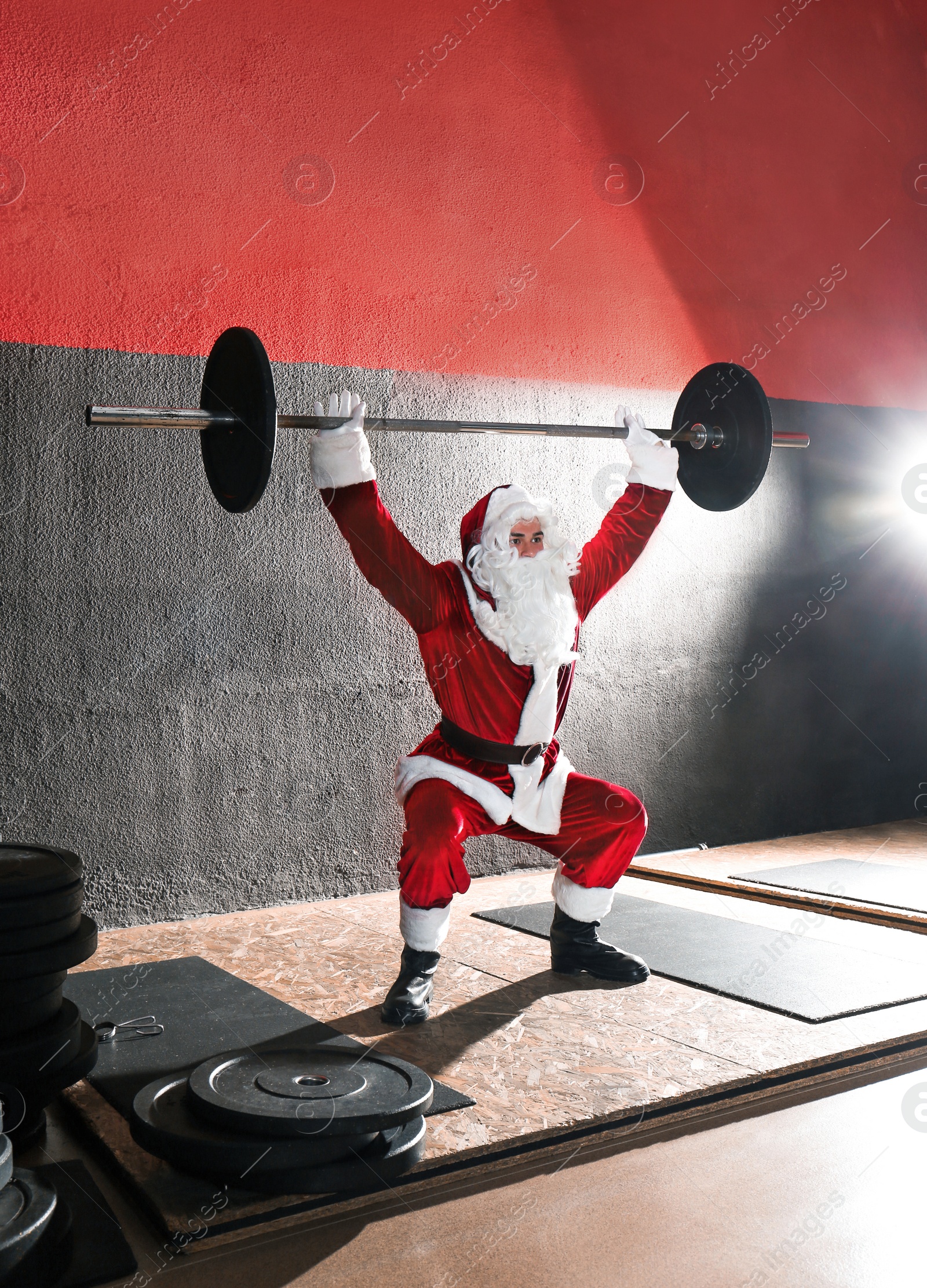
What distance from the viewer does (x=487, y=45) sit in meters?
3.83

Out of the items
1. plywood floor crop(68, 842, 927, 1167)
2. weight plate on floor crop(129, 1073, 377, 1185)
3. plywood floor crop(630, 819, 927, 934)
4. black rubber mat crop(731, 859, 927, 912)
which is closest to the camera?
weight plate on floor crop(129, 1073, 377, 1185)

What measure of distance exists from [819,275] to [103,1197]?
468cm

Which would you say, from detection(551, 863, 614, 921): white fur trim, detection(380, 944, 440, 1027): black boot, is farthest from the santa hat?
detection(380, 944, 440, 1027): black boot

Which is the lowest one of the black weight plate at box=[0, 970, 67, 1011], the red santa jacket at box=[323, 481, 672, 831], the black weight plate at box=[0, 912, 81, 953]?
the black weight plate at box=[0, 970, 67, 1011]

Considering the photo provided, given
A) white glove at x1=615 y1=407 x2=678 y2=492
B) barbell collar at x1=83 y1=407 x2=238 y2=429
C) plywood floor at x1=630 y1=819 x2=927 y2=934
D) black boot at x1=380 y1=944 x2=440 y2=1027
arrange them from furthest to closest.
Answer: plywood floor at x1=630 y1=819 x2=927 y2=934 → white glove at x1=615 y1=407 x2=678 y2=492 → black boot at x1=380 y1=944 x2=440 y2=1027 → barbell collar at x1=83 y1=407 x2=238 y2=429

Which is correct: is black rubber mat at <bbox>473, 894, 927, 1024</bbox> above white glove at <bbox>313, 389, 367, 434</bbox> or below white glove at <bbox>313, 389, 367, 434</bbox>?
below

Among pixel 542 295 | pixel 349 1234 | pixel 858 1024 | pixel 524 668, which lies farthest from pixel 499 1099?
pixel 542 295

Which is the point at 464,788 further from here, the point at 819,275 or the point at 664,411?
the point at 819,275

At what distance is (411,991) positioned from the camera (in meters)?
2.34

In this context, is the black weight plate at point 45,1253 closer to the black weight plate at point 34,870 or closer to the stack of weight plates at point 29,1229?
the stack of weight plates at point 29,1229

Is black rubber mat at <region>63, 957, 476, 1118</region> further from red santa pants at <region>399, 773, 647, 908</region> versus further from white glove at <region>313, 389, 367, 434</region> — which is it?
white glove at <region>313, 389, 367, 434</region>

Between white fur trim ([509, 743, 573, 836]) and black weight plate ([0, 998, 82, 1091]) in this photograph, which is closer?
black weight plate ([0, 998, 82, 1091])

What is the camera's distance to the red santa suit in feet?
7.96

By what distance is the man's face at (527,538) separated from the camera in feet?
8.73
